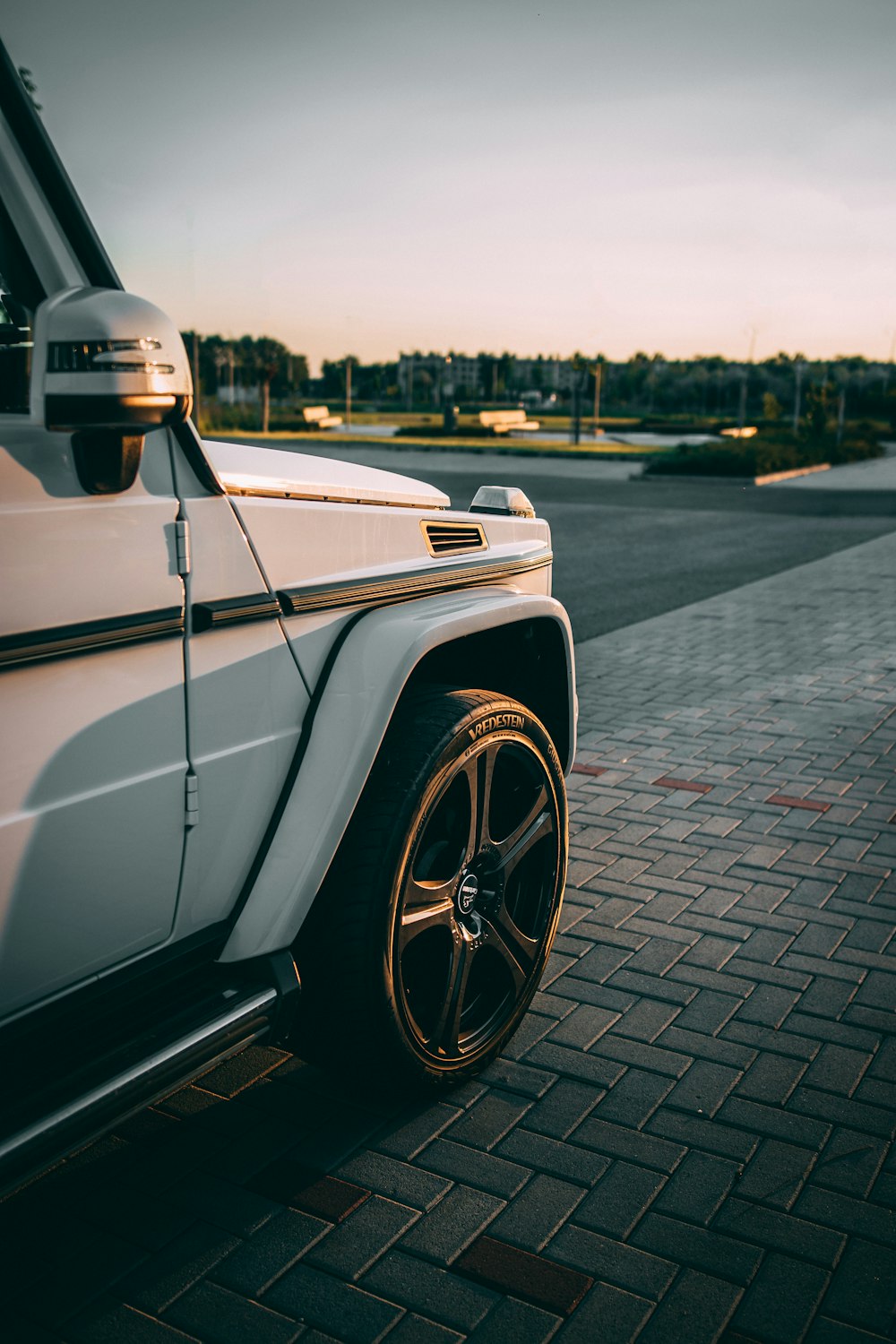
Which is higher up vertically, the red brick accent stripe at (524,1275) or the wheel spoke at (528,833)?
the wheel spoke at (528,833)

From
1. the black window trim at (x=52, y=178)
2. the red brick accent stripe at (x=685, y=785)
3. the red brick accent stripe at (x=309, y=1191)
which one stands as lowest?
the red brick accent stripe at (x=309, y=1191)

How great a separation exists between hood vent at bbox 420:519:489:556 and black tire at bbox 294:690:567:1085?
1.34 ft

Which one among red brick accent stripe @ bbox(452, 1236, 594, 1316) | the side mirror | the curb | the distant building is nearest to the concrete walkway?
the curb

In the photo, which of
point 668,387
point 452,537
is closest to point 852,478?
point 452,537

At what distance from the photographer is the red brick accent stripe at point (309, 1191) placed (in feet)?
8.53

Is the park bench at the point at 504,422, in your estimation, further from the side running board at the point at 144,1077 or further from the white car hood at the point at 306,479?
the side running board at the point at 144,1077

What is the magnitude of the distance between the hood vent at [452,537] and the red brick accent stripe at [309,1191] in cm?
157

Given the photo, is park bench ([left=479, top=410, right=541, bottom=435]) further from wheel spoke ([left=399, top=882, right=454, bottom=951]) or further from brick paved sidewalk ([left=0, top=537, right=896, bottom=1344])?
wheel spoke ([left=399, top=882, right=454, bottom=951])

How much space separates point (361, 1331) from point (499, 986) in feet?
3.54

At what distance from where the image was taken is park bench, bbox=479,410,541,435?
174 ft

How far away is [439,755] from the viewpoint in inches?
110

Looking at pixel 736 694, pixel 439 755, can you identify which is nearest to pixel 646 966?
pixel 439 755

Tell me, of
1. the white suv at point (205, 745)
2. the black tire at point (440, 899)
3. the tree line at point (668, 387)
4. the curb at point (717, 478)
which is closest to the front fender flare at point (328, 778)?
the white suv at point (205, 745)

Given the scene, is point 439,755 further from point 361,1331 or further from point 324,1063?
point 361,1331
